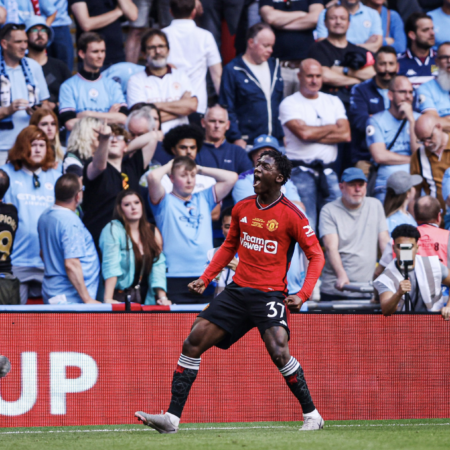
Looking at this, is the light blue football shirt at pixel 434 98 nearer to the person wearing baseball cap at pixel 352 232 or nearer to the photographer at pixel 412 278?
the person wearing baseball cap at pixel 352 232

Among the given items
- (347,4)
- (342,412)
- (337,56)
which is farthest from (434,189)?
(342,412)

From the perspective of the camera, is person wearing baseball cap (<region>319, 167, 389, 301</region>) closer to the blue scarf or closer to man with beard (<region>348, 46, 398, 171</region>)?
man with beard (<region>348, 46, 398, 171</region>)

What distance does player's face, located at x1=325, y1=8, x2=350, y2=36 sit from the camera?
36.9 feet

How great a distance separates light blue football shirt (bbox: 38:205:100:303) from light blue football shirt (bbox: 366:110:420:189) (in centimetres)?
454

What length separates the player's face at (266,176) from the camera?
5.70 metres

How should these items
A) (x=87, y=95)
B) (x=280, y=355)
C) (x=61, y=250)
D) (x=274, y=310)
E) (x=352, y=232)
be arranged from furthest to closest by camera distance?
(x=87, y=95) < (x=352, y=232) < (x=61, y=250) < (x=274, y=310) < (x=280, y=355)

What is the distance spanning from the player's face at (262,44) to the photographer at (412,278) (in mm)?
4323

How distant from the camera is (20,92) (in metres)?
9.75

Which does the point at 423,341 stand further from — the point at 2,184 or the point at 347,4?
the point at 347,4

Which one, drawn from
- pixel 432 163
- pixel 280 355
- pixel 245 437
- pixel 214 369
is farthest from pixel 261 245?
pixel 432 163

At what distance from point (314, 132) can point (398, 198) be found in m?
1.54

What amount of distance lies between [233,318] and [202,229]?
335 cm

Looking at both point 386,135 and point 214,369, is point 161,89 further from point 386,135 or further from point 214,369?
point 214,369

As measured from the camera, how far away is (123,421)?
6867 mm
